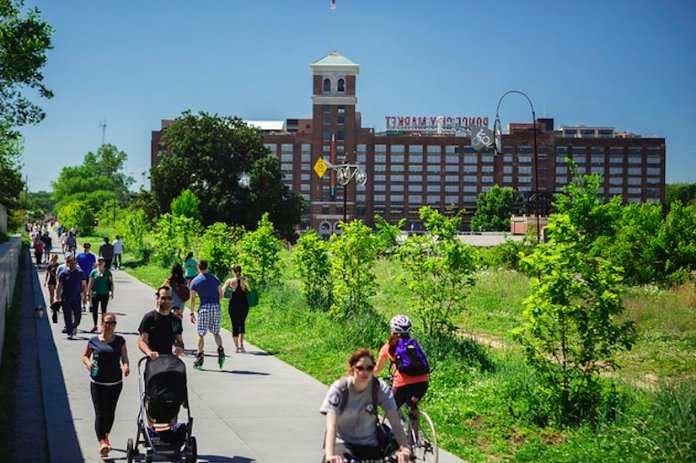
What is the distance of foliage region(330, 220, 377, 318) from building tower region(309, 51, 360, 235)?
404 ft

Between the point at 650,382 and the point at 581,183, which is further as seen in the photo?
the point at 650,382

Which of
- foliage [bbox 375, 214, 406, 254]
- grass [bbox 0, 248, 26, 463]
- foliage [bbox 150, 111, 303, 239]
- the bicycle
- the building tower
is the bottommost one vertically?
grass [bbox 0, 248, 26, 463]

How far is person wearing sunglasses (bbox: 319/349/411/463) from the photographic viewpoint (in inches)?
239

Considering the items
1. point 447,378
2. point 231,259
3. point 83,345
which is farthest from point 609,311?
point 231,259

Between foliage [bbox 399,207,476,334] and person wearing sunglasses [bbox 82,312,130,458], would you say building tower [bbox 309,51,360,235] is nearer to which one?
foliage [bbox 399,207,476,334]

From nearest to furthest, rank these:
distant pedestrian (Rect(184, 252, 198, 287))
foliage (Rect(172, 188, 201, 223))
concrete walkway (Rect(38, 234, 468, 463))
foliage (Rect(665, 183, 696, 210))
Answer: concrete walkway (Rect(38, 234, 468, 463)) < distant pedestrian (Rect(184, 252, 198, 287)) < foliage (Rect(172, 188, 201, 223)) < foliage (Rect(665, 183, 696, 210))

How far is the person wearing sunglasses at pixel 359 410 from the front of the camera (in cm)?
607

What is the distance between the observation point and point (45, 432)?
9789 millimetres

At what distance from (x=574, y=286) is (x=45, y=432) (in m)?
→ 6.84

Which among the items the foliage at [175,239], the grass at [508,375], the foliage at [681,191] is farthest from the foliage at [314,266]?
the foliage at [681,191]

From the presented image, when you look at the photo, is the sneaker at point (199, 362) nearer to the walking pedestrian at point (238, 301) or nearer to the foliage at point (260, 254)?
the walking pedestrian at point (238, 301)

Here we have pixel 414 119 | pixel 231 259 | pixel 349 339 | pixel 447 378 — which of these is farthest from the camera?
pixel 414 119

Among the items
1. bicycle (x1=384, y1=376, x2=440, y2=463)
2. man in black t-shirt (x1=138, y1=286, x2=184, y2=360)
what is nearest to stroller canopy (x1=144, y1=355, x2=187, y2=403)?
man in black t-shirt (x1=138, y1=286, x2=184, y2=360)

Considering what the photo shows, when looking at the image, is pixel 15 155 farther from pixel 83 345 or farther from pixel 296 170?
pixel 296 170
